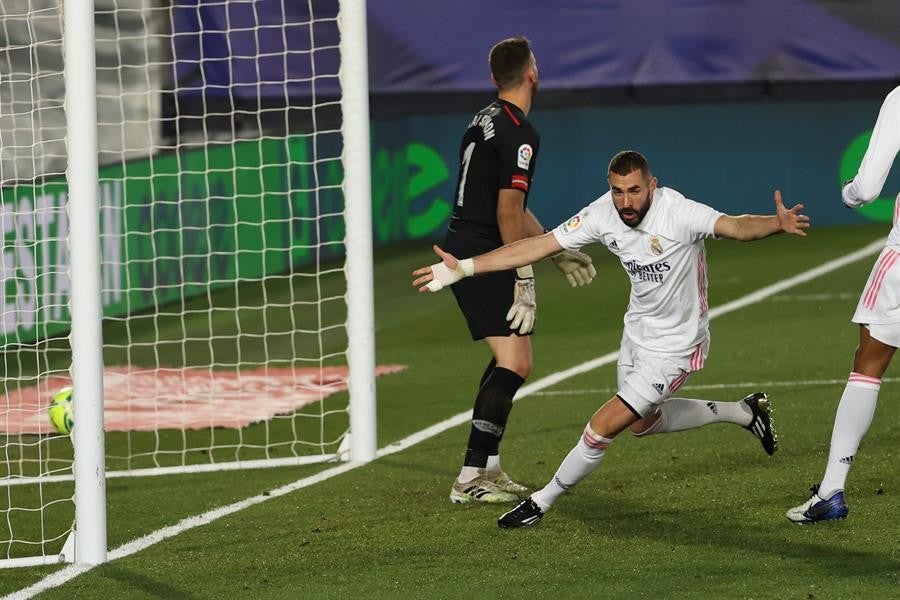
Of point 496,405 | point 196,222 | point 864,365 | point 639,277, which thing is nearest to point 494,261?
Result: point 639,277

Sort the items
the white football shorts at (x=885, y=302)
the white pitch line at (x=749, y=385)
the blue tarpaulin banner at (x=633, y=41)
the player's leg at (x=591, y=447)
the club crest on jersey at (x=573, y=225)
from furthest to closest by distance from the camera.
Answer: the blue tarpaulin banner at (x=633, y=41), the white pitch line at (x=749, y=385), the club crest on jersey at (x=573, y=225), the player's leg at (x=591, y=447), the white football shorts at (x=885, y=302)

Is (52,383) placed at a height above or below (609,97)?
below

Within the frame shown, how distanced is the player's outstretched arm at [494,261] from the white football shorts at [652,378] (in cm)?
57

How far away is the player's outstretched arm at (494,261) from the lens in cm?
685

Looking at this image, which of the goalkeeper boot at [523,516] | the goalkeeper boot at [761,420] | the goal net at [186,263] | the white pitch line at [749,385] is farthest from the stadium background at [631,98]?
the goalkeeper boot at [523,516]

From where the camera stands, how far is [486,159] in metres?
7.58

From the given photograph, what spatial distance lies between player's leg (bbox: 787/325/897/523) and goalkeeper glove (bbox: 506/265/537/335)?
59.7 inches

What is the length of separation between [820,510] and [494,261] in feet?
5.39

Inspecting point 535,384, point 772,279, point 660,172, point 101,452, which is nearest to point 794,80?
point 660,172

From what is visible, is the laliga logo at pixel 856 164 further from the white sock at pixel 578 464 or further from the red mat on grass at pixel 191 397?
the white sock at pixel 578 464

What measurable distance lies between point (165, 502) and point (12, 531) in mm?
758

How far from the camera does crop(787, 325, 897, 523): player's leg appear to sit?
6566 millimetres

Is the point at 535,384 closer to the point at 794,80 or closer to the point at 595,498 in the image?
the point at 595,498

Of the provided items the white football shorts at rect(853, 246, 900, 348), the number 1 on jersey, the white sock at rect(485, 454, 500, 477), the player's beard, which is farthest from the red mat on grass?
the white football shorts at rect(853, 246, 900, 348)
